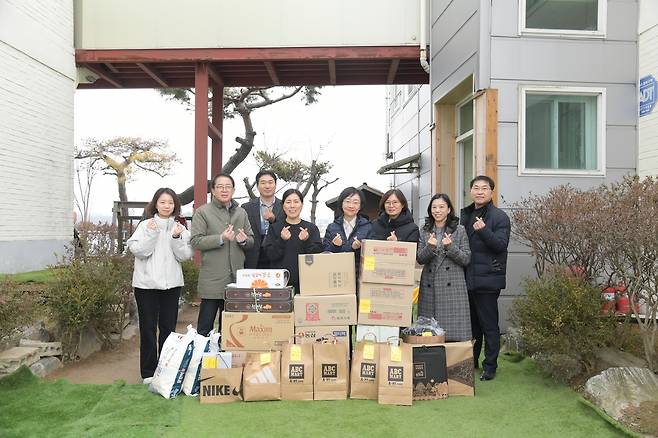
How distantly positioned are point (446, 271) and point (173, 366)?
7.63ft

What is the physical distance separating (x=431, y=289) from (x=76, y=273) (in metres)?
3.57

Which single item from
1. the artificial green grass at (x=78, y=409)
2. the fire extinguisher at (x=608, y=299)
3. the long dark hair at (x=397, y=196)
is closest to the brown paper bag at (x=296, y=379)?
the artificial green grass at (x=78, y=409)

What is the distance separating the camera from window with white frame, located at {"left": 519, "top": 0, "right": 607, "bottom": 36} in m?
6.25

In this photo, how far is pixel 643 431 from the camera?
3555mm

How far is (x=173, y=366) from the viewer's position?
432cm

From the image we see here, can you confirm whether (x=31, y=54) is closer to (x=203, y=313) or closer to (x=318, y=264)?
(x=203, y=313)

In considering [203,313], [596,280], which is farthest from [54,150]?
[596,280]

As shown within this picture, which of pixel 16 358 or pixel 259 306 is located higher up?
pixel 259 306

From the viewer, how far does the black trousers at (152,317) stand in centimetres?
468

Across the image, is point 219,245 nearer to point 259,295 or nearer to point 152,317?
point 259,295

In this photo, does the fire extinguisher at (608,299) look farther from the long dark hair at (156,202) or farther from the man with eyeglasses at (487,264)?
the long dark hair at (156,202)

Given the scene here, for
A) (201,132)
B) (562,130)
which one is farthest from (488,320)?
(201,132)

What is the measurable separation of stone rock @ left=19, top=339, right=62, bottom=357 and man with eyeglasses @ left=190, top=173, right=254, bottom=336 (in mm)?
1723

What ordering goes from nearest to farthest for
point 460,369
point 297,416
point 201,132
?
point 297,416, point 460,369, point 201,132
